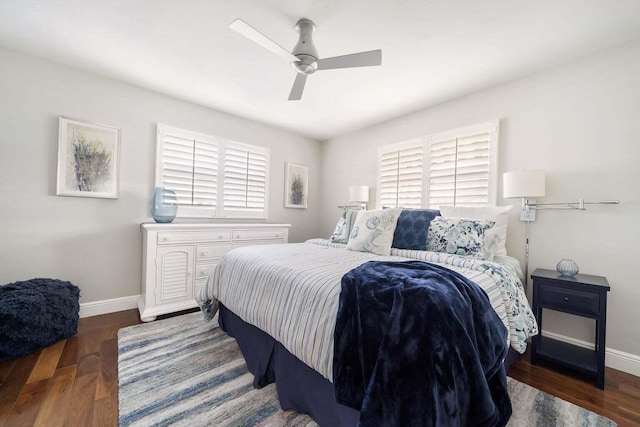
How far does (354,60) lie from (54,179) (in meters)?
2.95

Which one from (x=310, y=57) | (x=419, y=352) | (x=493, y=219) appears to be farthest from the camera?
(x=493, y=219)

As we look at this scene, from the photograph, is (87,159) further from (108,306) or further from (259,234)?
(259,234)

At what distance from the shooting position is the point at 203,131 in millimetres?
3318

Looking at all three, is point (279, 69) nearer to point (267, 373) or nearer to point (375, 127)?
point (375, 127)

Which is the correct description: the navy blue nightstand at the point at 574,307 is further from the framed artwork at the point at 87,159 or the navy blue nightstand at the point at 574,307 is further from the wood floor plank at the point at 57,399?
the framed artwork at the point at 87,159

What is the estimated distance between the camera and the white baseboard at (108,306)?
102 inches

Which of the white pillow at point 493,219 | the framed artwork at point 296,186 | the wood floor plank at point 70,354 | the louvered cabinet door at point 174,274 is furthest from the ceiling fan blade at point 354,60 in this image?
the wood floor plank at point 70,354

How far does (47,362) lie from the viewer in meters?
1.83

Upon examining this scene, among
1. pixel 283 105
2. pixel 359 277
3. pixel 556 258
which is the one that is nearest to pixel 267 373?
pixel 359 277

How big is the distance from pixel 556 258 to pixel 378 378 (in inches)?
88.9

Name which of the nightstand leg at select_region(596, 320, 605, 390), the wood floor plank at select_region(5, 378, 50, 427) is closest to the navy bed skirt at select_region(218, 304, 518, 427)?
the nightstand leg at select_region(596, 320, 605, 390)

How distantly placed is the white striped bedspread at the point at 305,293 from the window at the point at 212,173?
1.49m

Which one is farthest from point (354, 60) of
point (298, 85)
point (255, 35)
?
point (255, 35)

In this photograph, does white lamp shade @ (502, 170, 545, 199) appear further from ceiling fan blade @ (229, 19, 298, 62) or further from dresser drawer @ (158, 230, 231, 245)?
dresser drawer @ (158, 230, 231, 245)
